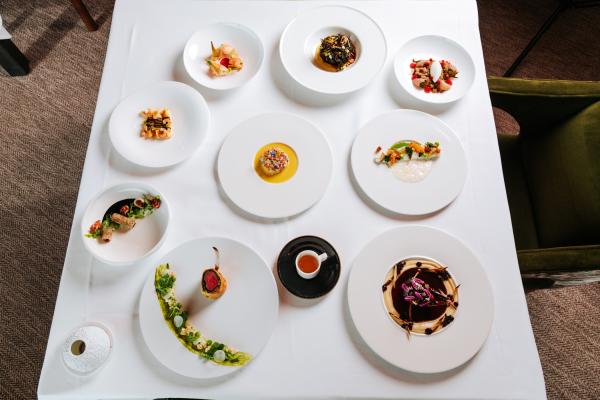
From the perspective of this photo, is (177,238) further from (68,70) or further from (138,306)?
(68,70)

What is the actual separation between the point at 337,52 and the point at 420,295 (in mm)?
789

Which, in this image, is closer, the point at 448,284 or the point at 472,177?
the point at 448,284

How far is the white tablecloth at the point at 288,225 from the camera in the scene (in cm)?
99

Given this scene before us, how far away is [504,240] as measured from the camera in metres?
1.14

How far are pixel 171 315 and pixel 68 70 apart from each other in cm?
182

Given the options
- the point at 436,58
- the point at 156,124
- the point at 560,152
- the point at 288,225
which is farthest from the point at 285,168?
the point at 560,152

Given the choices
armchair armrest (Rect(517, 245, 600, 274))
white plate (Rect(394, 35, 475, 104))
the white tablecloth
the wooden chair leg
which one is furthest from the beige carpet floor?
white plate (Rect(394, 35, 475, 104))

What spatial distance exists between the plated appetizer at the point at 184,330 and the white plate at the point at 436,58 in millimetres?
910

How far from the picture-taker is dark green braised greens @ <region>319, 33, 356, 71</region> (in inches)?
51.1

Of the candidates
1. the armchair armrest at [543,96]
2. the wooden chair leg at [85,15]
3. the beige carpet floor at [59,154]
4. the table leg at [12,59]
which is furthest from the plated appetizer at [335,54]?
the table leg at [12,59]

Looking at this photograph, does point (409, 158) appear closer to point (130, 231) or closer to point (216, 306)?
point (216, 306)

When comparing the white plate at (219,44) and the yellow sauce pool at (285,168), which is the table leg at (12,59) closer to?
the white plate at (219,44)

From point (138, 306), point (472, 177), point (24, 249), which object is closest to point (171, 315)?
point (138, 306)

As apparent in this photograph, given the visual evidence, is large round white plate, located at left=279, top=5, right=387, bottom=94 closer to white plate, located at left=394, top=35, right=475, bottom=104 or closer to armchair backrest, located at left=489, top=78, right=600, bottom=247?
white plate, located at left=394, top=35, right=475, bottom=104
